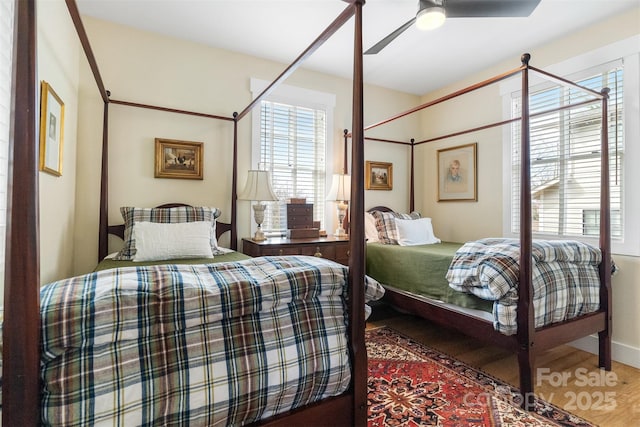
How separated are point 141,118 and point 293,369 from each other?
8.44ft

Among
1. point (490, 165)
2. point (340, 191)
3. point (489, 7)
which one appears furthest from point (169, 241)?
point (490, 165)

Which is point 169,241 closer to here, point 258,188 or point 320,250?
point 258,188

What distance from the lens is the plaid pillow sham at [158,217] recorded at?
234 cm

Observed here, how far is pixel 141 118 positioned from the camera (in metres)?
2.78

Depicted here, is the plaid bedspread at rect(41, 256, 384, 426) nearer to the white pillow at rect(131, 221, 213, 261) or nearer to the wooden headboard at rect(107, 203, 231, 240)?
the white pillow at rect(131, 221, 213, 261)

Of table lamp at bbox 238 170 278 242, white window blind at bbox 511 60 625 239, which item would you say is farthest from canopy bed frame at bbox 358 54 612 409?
table lamp at bbox 238 170 278 242

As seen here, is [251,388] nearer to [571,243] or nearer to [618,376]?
[571,243]

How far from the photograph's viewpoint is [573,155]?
111 inches

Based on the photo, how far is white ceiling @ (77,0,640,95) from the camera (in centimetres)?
243

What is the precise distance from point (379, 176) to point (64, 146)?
119 inches

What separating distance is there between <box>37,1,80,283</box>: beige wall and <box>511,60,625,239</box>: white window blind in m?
3.49

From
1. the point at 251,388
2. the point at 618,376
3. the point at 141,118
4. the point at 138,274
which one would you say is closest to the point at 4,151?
the point at 138,274

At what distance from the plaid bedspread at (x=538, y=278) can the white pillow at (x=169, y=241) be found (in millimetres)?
1783

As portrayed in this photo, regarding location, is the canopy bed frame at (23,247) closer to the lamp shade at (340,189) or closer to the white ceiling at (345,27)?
the white ceiling at (345,27)
